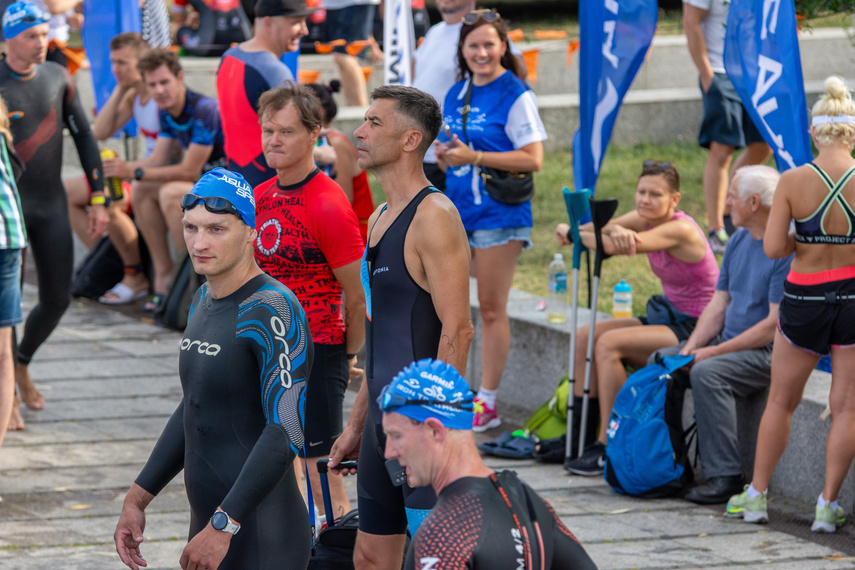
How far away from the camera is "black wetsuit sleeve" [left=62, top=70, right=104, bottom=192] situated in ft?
23.9

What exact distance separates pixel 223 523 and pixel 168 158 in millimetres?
6751

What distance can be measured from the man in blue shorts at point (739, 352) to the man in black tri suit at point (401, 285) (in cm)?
270

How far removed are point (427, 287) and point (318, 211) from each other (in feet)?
3.49

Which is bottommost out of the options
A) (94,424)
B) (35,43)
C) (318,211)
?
(94,424)

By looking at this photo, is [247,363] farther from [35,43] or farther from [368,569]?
[35,43]

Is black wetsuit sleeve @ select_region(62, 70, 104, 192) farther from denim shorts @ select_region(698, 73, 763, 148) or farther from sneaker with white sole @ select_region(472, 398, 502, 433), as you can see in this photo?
denim shorts @ select_region(698, 73, 763, 148)

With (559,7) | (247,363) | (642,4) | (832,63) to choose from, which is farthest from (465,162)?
(559,7)

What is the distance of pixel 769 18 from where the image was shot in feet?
20.4

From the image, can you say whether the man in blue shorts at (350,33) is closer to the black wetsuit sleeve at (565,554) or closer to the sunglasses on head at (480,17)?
the sunglasses on head at (480,17)

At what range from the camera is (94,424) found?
24.3ft

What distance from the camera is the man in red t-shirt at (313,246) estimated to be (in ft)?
15.8

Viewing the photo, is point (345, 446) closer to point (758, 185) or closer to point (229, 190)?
point (229, 190)

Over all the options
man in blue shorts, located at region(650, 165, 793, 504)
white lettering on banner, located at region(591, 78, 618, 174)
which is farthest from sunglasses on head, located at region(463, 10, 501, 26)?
man in blue shorts, located at region(650, 165, 793, 504)

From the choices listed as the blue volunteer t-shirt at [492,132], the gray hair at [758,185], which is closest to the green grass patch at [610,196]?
the blue volunteer t-shirt at [492,132]
